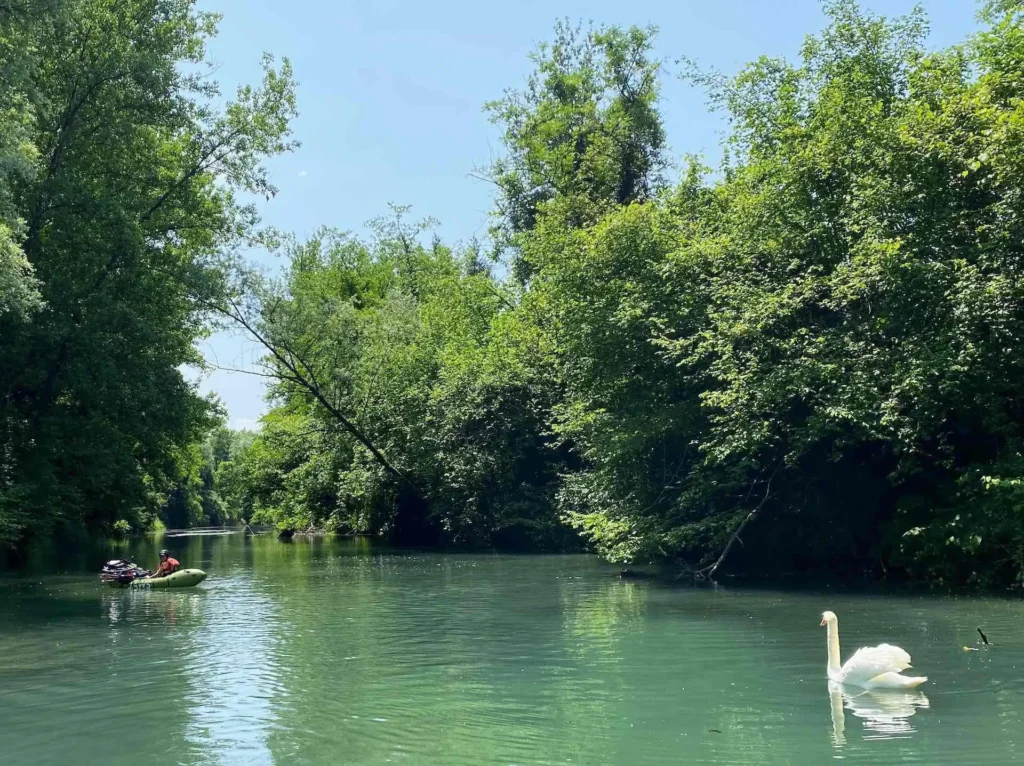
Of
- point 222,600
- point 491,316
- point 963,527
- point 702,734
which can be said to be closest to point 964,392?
point 963,527

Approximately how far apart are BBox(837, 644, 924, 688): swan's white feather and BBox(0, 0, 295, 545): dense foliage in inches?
901

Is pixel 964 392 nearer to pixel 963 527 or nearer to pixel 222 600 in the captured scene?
pixel 963 527

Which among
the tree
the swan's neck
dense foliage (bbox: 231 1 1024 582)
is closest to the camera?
the swan's neck

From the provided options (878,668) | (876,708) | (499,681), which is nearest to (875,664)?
(878,668)

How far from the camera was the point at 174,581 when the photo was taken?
2366cm

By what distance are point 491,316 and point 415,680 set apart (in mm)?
35978

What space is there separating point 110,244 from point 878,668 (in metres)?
25.5

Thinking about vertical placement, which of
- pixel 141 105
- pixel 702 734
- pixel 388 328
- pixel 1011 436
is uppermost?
pixel 141 105

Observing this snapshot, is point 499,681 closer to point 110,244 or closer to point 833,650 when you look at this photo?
point 833,650

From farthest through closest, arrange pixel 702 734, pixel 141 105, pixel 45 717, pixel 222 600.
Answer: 1. pixel 141 105
2. pixel 222 600
3. pixel 45 717
4. pixel 702 734

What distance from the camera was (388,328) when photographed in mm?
46000

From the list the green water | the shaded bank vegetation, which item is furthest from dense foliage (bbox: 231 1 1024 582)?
the green water

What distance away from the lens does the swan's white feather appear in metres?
10.5

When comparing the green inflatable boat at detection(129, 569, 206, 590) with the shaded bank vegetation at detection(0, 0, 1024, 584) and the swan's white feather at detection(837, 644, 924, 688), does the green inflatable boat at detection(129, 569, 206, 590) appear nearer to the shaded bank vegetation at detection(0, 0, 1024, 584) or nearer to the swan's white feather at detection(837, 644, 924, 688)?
the shaded bank vegetation at detection(0, 0, 1024, 584)
